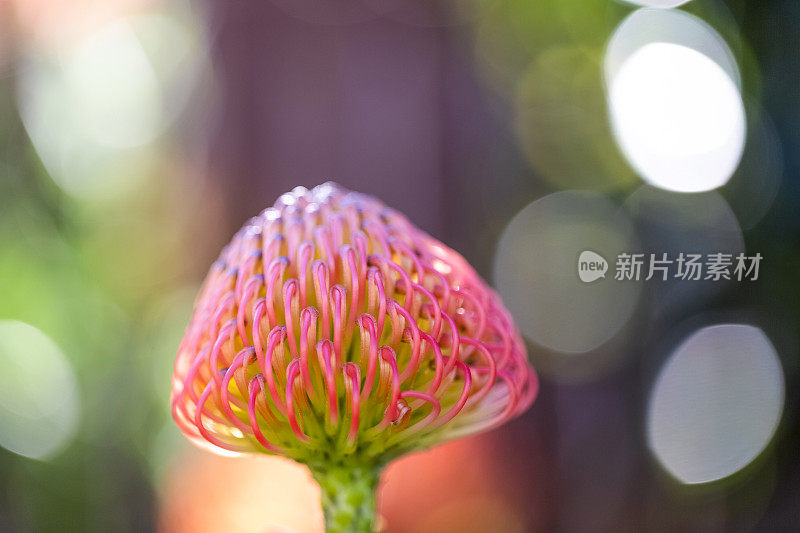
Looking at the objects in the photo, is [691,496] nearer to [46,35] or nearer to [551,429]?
[551,429]

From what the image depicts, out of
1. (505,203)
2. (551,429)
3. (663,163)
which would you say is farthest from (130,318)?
(663,163)

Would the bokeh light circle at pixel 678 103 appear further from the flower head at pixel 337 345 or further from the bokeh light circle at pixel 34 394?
the bokeh light circle at pixel 34 394

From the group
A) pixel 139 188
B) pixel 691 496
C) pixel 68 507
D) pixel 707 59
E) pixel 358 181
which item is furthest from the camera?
pixel 358 181

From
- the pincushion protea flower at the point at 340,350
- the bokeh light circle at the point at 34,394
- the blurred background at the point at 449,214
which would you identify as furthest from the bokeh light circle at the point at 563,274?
the bokeh light circle at the point at 34,394

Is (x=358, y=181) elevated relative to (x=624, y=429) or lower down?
elevated

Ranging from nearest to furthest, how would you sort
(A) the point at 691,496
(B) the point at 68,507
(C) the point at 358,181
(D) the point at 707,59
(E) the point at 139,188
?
(D) the point at 707,59 → (A) the point at 691,496 → (B) the point at 68,507 → (E) the point at 139,188 → (C) the point at 358,181

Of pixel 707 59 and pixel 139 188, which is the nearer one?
pixel 707 59

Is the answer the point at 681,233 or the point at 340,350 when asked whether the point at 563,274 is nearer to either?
the point at 681,233

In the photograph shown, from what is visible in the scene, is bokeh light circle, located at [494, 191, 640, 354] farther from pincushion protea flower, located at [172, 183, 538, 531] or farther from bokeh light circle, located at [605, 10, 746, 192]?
pincushion protea flower, located at [172, 183, 538, 531]
